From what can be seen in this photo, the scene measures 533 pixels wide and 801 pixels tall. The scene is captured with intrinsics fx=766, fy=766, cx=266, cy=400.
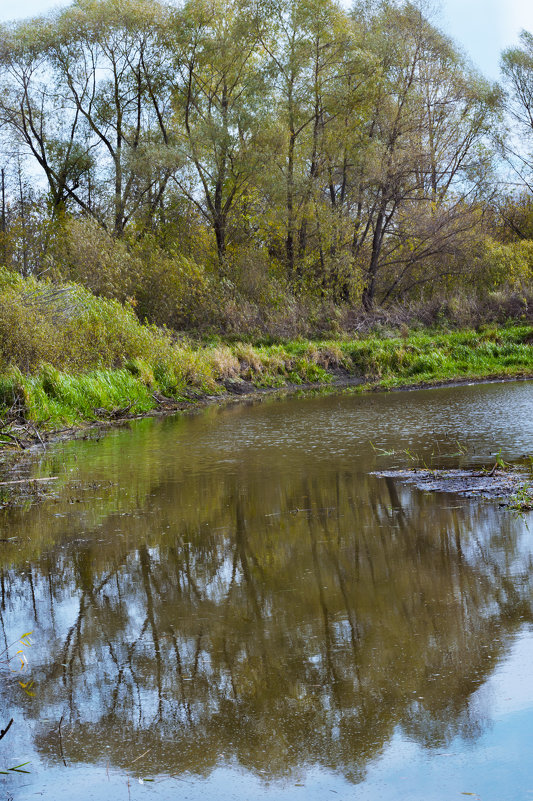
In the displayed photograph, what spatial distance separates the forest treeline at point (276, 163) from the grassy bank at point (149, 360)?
3443 millimetres

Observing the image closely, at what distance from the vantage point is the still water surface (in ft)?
9.16

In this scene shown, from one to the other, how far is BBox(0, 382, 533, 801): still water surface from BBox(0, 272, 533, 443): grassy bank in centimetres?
697

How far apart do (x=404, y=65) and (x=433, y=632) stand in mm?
31260

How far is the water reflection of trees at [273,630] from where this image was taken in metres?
3.04

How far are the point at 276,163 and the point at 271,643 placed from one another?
29.9 m

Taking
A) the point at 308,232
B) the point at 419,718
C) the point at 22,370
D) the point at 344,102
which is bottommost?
the point at 419,718

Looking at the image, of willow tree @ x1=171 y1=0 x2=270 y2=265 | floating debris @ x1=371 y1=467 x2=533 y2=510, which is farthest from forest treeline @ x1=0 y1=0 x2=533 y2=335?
floating debris @ x1=371 y1=467 x2=533 y2=510

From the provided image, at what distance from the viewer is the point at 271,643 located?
3.92m


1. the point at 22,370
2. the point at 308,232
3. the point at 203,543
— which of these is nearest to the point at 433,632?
the point at 203,543

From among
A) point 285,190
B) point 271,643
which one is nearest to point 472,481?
point 271,643

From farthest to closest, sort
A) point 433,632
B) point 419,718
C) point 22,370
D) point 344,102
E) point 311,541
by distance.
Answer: point 344,102 → point 22,370 → point 311,541 → point 433,632 → point 419,718

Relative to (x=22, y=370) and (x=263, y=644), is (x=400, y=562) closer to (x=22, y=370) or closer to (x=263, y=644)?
(x=263, y=644)

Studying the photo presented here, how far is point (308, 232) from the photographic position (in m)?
32.1

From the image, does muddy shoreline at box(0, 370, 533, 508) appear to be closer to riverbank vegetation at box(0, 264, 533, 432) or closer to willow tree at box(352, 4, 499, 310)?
riverbank vegetation at box(0, 264, 533, 432)
